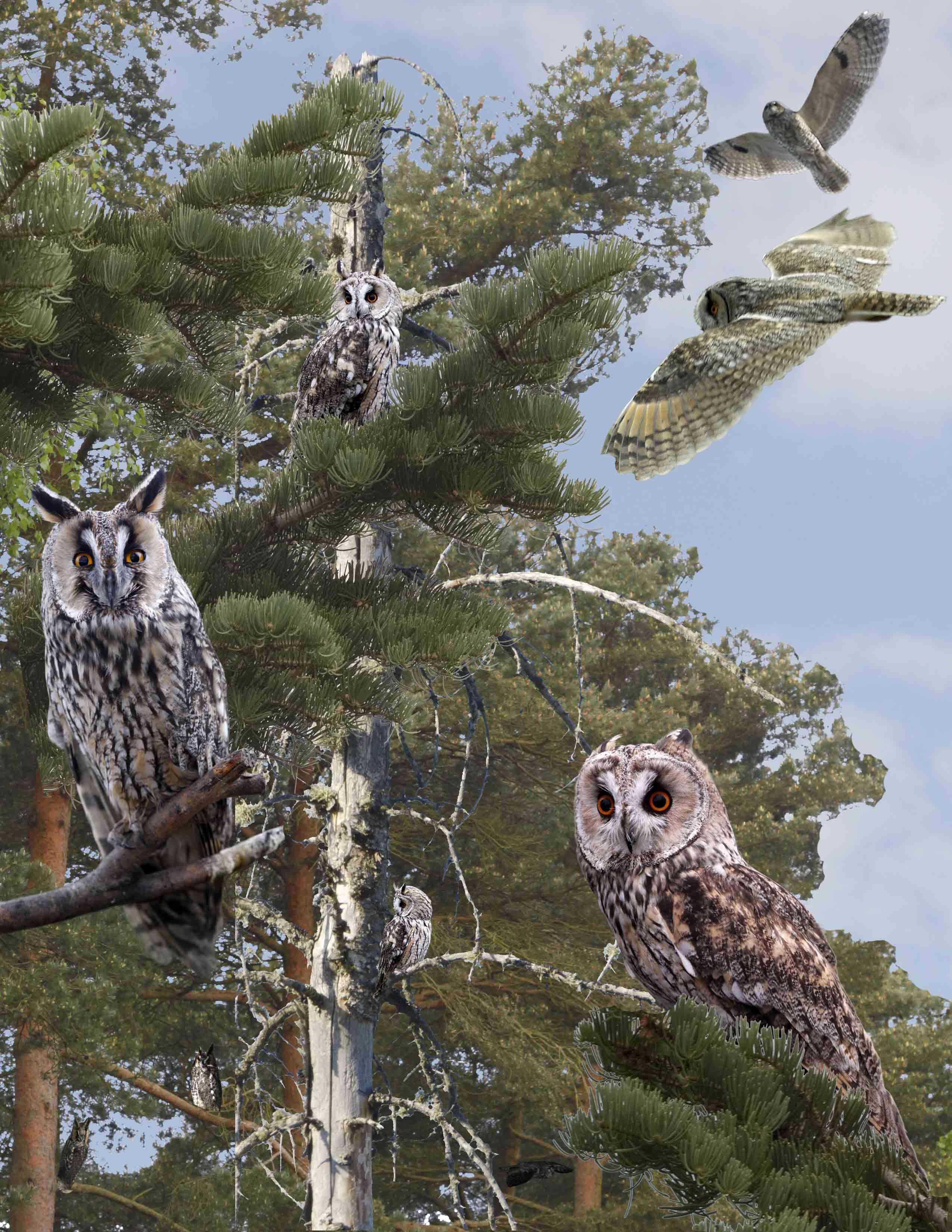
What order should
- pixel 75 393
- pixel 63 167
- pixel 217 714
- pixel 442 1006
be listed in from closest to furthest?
pixel 217 714, pixel 75 393, pixel 63 167, pixel 442 1006

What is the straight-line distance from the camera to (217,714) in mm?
3074

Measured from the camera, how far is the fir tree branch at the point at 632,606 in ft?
16.7

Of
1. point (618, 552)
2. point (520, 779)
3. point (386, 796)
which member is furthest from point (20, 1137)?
point (618, 552)

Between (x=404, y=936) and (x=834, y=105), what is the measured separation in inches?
173

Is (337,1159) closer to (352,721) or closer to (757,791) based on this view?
(352,721)

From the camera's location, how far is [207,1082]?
8.48 m

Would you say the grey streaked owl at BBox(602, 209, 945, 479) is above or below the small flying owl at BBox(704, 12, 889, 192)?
below

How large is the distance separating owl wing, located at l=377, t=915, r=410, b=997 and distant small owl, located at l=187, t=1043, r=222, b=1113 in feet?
7.51

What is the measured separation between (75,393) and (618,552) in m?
9.68

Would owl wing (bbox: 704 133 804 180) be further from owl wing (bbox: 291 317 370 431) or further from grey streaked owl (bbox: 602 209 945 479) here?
owl wing (bbox: 291 317 370 431)

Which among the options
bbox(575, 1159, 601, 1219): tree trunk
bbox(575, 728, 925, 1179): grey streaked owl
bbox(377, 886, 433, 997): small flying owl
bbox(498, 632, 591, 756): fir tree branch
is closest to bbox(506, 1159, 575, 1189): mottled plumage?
bbox(377, 886, 433, 997): small flying owl

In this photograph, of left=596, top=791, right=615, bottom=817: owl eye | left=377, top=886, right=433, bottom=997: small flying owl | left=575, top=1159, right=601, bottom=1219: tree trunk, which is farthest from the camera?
left=575, top=1159, right=601, bottom=1219: tree trunk

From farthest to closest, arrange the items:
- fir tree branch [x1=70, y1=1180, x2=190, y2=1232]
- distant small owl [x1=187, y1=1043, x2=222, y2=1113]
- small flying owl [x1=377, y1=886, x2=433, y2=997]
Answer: fir tree branch [x1=70, y1=1180, x2=190, y2=1232]
distant small owl [x1=187, y1=1043, x2=222, y2=1113]
small flying owl [x1=377, y1=886, x2=433, y2=997]

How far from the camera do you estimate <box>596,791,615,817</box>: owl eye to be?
2.89 metres
